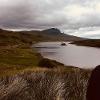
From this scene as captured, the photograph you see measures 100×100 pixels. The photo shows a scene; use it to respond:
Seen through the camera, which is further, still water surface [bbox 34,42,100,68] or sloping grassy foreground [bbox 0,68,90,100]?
still water surface [bbox 34,42,100,68]

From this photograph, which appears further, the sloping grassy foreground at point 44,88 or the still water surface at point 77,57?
the still water surface at point 77,57

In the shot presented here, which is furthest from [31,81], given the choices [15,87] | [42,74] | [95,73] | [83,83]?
[95,73]

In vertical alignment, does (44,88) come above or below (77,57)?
above

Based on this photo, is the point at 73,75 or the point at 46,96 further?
the point at 73,75

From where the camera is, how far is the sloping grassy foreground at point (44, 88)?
956 cm

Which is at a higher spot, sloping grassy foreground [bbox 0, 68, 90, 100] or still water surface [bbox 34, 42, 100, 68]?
sloping grassy foreground [bbox 0, 68, 90, 100]

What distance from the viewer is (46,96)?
9.74 m

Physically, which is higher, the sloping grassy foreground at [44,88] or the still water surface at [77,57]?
the sloping grassy foreground at [44,88]

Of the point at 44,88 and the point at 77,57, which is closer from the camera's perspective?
the point at 44,88

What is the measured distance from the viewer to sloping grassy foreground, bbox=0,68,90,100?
956 cm

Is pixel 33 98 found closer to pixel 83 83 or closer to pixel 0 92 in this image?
pixel 0 92

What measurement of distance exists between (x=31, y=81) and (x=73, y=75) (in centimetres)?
199

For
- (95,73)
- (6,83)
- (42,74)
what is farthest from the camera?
(42,74)

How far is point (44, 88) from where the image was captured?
10070 mm
